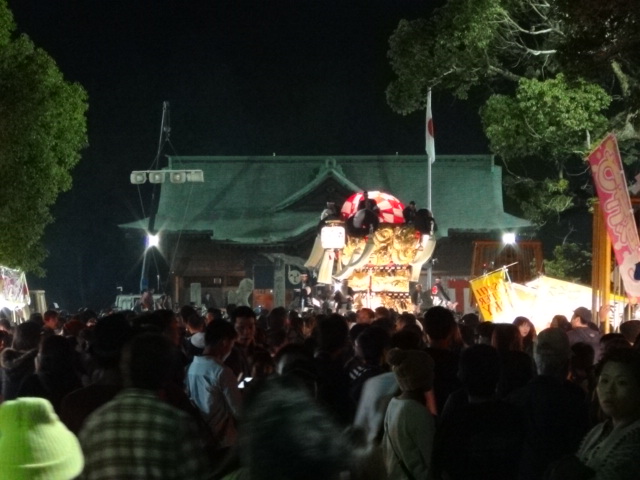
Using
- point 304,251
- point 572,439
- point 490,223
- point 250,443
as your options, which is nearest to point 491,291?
point 572,439

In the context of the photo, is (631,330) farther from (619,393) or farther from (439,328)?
(619,393)

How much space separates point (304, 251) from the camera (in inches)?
1486

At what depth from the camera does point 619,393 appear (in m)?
3.99

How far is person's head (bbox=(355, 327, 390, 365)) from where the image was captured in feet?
21.5

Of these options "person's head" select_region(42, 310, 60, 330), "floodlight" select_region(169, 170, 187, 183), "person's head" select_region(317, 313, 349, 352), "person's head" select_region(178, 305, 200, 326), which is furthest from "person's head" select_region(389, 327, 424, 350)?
"floodlight" select_region(169, 170, 187, 183)

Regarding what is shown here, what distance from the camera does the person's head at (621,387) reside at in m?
3.95

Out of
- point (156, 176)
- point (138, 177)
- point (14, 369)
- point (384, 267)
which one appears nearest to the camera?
point (14, 369)

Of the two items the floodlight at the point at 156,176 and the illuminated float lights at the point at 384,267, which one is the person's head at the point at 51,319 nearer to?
the illuminated float lights at the point at 384,267

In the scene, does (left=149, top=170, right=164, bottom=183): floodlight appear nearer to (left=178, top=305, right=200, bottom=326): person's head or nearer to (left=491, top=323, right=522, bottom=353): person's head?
(left=178, top=305, right=200, bottom=326): person's head

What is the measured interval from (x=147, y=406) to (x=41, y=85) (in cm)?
1737

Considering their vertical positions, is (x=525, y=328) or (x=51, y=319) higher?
(x=51, y=319)

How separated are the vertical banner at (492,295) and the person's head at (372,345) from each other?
330 inches

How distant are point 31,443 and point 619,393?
224 centimetres

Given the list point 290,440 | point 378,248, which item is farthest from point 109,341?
point 378,248
